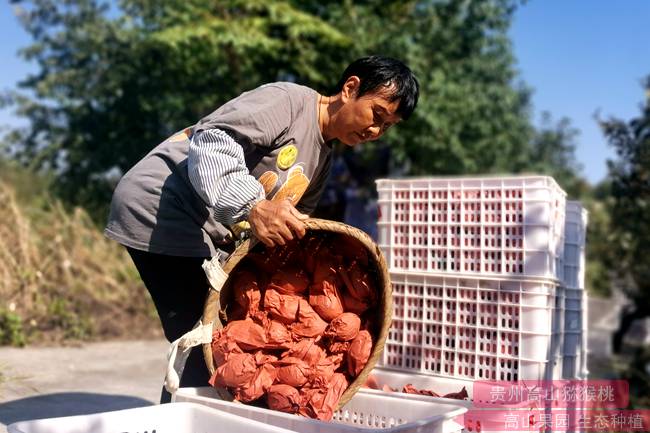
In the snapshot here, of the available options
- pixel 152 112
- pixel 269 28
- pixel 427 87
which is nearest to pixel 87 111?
pixel 152 112

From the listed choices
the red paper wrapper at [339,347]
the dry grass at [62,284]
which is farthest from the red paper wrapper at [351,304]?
the dry grass at [62,284]

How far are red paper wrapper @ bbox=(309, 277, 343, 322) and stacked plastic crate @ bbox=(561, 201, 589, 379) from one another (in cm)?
133

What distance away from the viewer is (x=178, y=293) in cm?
237

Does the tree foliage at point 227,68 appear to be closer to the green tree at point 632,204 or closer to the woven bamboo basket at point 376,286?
the green tree at point 632,204

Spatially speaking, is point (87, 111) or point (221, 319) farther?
point (87, 111)

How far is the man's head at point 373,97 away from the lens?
Result: 7.31 feet

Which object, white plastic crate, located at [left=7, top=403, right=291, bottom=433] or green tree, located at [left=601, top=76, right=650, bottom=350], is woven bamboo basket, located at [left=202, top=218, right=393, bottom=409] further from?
green tree, located at [left=601, top=76, right=650, bottom=350]

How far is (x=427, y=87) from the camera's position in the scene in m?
8.95

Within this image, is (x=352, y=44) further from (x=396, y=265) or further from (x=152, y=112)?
(x=396, y=265)

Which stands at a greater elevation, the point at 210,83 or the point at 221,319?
the point at 210,83

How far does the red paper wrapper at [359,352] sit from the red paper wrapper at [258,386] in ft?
0.92

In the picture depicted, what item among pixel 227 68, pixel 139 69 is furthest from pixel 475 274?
pixel 139 69

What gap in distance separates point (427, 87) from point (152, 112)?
4326mm

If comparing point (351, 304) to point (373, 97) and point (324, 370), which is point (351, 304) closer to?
point (324, 370)
